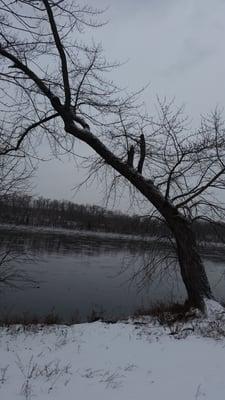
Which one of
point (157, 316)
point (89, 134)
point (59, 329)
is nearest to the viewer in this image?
point (59, 329)

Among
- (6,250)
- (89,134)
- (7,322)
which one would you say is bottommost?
(7,322)

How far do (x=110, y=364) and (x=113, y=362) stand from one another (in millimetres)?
145

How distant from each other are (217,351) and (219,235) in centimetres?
596

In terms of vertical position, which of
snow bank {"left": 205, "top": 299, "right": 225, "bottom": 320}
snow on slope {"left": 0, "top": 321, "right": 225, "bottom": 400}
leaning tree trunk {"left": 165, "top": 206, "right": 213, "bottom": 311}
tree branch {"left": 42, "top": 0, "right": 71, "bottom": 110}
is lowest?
snow on slope {"left": 0, "top": 321, "right": 225, "bottom": 400}

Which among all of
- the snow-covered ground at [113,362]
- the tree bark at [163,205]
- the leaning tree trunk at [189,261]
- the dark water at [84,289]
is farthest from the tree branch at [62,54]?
the snow-covered ground at [113,362]

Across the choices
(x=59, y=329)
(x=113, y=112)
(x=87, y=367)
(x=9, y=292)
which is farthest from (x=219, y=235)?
(x=9, y=292)

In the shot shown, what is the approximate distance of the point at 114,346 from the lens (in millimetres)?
8102

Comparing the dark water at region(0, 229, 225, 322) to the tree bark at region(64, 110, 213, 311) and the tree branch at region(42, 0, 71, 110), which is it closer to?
the tree bark at region(64, 110, 213, 311)

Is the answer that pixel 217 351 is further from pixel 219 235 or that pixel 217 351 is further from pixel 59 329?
pixel 219 235

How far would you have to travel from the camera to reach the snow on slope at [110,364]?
5348mm

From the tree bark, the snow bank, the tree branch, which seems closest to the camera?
the snow bank

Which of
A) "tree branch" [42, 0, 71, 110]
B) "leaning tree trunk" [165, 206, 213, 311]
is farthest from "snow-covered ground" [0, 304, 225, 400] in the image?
"tree branch" [42, 0, 71, 110]

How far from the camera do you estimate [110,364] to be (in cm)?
685

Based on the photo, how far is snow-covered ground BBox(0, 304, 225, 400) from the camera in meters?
5.36
